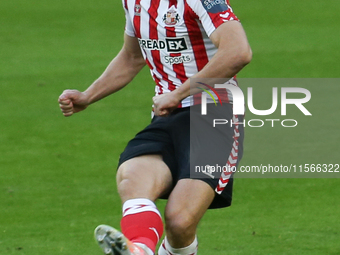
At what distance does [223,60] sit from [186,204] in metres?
0.73

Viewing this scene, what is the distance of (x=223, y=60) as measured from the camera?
3.82 metres

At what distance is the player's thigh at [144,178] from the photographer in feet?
12.8

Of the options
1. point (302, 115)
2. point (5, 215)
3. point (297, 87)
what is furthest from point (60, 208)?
point (297, 87)

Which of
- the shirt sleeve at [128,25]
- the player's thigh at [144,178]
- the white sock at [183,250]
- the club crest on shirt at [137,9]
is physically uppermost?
the club crest on shirt at [137,9]

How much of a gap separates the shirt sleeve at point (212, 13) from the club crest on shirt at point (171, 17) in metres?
0.14

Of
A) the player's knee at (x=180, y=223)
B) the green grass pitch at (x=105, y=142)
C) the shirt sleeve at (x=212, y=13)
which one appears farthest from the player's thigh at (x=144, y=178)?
the green grass pitch at (x=105, y=142)

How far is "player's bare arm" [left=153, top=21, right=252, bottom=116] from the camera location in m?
3.81

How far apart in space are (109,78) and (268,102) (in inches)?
186

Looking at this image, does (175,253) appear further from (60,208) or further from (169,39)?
(60,208)

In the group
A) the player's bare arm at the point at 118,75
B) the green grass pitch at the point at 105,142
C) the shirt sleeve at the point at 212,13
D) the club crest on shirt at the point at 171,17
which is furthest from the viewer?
the green grass pitch at the point at 105,142

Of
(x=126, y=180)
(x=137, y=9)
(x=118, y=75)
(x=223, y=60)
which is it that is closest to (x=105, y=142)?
(x=118, y=75)

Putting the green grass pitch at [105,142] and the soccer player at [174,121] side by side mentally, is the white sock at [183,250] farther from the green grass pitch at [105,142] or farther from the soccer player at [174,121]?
the green grass pitch at [105,142]

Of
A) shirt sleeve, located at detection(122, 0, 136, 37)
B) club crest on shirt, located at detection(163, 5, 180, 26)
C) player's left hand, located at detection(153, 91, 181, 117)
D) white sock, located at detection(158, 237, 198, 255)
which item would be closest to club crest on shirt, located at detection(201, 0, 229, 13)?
club crest on shirt, located at detection(163, 5, 180, 26)

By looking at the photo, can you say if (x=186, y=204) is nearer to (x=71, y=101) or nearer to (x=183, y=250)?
(x=183, y=250)
